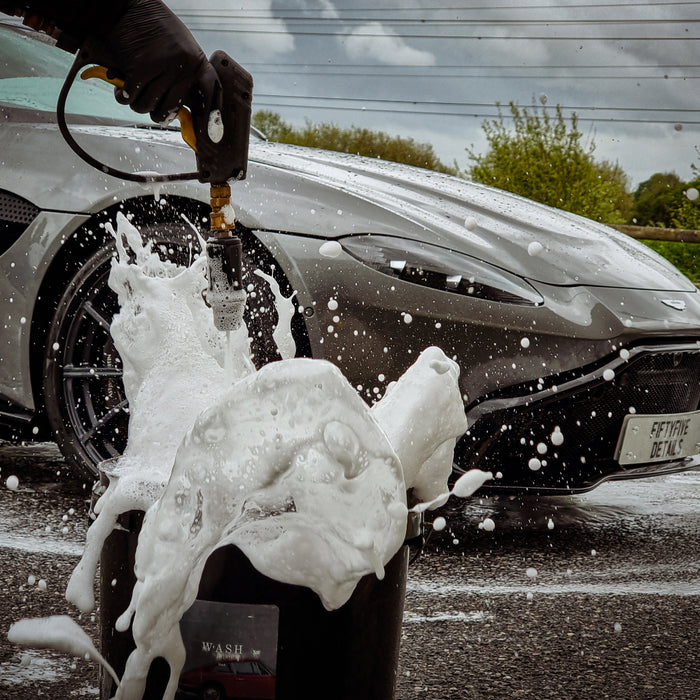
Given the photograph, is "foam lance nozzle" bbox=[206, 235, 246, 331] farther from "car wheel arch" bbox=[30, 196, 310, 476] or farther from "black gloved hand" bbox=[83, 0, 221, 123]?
"car wheel arch" bbox=[30, 196, 310, 476]

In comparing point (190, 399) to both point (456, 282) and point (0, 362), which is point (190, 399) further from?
point (0, 362)

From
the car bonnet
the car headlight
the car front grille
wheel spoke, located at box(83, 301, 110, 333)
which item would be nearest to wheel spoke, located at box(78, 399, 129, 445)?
wheel spoke, located at box(83, 301, 110, 333)

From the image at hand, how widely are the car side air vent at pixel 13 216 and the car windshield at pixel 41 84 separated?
1.41 feet

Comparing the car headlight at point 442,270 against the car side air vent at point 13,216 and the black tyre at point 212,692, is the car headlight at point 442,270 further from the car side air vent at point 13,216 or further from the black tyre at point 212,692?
the black tyre at point 212,692

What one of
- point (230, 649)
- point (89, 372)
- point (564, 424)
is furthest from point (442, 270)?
point (230, 649)

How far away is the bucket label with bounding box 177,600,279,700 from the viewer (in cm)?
118

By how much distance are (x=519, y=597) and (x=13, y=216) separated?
6.50 ft

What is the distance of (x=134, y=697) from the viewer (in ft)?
4.05

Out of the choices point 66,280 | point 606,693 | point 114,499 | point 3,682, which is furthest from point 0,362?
point 606,693

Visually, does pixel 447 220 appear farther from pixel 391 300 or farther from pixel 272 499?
pixel 272 499

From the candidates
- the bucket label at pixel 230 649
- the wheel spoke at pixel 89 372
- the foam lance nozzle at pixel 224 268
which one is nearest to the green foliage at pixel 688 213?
the wheel spoke at pixel 89 372

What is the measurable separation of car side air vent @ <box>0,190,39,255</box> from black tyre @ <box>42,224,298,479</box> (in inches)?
10.1

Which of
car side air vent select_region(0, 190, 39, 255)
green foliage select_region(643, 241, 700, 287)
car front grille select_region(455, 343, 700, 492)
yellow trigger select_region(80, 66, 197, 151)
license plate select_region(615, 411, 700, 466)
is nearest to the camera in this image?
yellow trigger select_region(80, 66, 197, 151)

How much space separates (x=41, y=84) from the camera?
3422 mm
